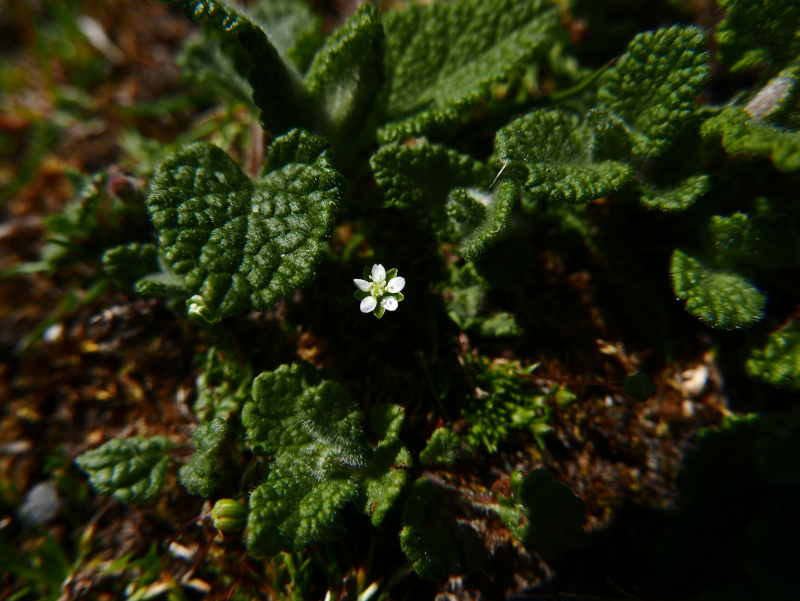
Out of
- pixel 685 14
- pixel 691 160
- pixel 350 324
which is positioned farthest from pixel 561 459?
pixel 685 14

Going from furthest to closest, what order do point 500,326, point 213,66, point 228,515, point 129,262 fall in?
point 213,66
point 129,262
point 500,326
point 228,515

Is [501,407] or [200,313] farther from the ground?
[200,313]

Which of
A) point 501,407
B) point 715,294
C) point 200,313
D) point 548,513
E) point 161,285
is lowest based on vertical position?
point 548,513

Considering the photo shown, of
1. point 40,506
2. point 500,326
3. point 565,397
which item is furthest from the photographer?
point 40,506

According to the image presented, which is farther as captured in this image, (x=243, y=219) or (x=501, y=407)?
(x=501, y=407)

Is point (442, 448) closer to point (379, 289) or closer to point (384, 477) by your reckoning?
point (384, 477)

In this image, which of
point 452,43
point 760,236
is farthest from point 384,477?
point 452,43

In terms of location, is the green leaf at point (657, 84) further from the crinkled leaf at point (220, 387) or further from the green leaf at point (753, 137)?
the crinkled leaf at point (220, 387)
